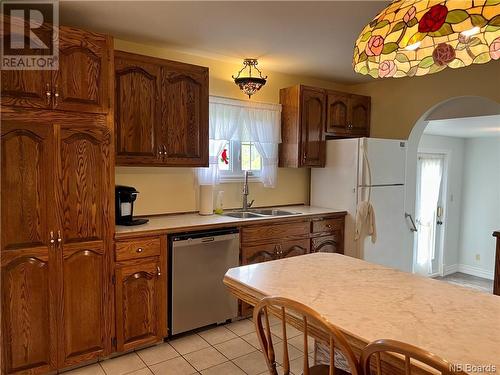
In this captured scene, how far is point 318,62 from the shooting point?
3.66m

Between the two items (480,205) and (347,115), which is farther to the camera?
(480,205)

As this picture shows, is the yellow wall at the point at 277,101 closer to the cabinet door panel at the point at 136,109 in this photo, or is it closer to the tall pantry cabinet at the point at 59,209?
the cabinet door panel at the point at 136,109

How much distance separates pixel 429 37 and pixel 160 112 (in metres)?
2.14

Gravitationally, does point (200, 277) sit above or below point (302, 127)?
below

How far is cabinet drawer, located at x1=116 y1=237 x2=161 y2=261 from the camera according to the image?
2.57 meters

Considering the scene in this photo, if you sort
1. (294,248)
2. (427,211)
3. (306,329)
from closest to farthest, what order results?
(306,329)
(294,248)
(427,211)

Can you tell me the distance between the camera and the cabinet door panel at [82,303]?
2.38 metres

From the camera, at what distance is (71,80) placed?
92.0 inches

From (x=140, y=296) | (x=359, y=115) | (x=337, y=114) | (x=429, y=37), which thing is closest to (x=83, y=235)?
(x=140, y=296)

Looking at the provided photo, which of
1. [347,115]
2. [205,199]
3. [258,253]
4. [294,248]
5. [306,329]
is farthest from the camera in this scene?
[347,115]

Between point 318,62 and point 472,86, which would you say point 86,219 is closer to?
point 318,62

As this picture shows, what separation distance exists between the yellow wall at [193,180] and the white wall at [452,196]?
2967 mm

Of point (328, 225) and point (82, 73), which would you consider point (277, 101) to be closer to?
point (328, 225)

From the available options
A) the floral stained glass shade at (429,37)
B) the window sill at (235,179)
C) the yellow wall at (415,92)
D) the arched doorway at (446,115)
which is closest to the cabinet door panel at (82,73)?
the window sill at (235,179)
